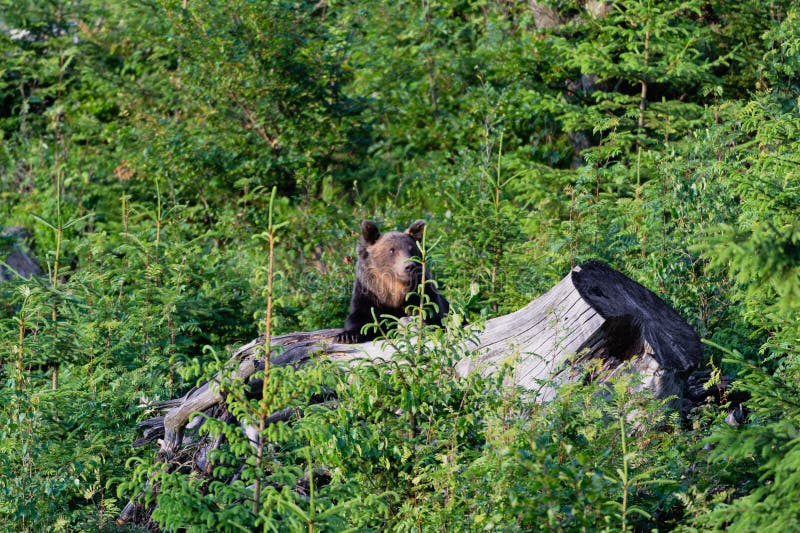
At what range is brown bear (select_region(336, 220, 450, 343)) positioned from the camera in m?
7.30

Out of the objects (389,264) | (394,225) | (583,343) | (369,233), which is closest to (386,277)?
(389,264)

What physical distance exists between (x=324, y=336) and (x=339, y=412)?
2.25 meters

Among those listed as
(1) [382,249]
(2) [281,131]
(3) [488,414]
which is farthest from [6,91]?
(3) [488,414]

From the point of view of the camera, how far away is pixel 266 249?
1136cm

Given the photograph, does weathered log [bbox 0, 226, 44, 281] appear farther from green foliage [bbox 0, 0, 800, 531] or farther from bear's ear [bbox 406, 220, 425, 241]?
bear's ear [bbox 406, 220, 425, 241]

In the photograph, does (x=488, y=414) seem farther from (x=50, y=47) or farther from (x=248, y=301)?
(x=50, y=47)

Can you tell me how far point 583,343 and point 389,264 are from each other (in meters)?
2.44

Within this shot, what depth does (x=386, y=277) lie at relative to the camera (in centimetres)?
749

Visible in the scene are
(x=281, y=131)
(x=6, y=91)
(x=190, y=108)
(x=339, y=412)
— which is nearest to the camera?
(x=339, y=412)

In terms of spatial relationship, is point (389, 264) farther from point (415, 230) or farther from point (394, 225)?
point (394, 225)

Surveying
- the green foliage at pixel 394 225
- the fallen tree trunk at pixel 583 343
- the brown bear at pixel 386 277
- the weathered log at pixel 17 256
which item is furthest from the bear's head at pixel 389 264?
the weathered log at pixel 17 256

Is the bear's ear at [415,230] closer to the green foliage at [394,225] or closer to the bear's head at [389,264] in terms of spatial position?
the bear's head at [389,264]

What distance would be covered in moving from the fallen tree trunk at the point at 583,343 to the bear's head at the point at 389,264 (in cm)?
143

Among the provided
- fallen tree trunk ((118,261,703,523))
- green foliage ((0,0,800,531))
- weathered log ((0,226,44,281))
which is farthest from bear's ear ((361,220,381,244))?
weathered log ((0,226,44,281))
